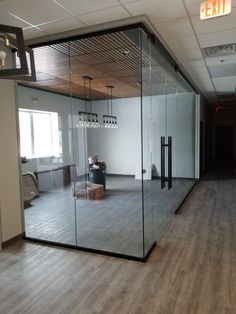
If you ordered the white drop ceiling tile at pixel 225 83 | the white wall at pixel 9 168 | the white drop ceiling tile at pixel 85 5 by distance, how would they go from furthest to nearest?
the white drop ceiling tile at pixel 225 83 < the white wall at pixel 9 168 < the white drop ceiling tile at pixel 85 5

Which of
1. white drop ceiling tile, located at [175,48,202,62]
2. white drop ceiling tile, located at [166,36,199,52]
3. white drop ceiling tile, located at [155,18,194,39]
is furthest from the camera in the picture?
white drop ceiling tile, located at [175,48,202,62]

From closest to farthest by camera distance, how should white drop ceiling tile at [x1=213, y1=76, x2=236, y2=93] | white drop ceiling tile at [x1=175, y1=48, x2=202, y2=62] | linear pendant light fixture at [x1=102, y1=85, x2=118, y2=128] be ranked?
1. white drop ceiling tile at [x1=175, y1=48, x2=202, y2=62]
2. linear pendant light fixture at [x1=102, y1=85, x2=118, y2=128]
3. white drop ceiling tile at [x1=213, y1=76, x2=236, y2=93]

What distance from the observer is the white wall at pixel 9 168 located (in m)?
3.63

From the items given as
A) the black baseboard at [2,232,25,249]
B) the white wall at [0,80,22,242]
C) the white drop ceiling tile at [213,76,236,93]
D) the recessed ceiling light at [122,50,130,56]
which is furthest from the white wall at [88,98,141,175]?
the white drop ceiling tile at [213,76,236,93]

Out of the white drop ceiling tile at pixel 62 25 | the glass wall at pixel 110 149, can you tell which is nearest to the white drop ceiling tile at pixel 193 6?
the glass wall at pixel 110 149

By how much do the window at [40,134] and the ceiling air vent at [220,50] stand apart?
441cm

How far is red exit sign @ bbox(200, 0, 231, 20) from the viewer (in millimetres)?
2580

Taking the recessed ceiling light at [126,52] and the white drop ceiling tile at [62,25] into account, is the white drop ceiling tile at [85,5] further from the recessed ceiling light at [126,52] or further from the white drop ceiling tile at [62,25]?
the recessed ceiling light at [126,52]

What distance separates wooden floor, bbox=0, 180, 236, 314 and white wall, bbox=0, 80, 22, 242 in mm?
345

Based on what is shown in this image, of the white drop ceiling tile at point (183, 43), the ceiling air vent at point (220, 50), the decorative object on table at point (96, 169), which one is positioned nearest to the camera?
the white drop ceiling tile at point (183, 43)

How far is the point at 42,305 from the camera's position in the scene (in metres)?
2.38

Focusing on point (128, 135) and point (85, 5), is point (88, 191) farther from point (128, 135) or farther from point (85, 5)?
point (85, 5)

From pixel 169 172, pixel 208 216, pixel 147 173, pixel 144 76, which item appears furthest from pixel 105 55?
pixel 208 216

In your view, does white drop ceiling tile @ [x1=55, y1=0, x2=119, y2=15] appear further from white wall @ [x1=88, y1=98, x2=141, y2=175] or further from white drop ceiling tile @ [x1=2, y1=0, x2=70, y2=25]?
white wall @ [x1=88, y1=98, x2=141, y2=175]
